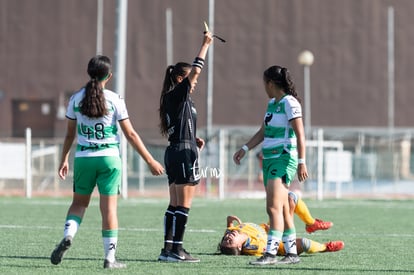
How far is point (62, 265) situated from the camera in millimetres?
9859

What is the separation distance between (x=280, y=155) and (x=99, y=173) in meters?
1.75

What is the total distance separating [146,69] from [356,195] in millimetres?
13872

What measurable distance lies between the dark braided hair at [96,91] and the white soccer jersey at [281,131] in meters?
1.68

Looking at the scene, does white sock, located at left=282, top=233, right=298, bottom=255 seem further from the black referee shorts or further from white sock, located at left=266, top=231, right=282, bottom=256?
the black referee shorts

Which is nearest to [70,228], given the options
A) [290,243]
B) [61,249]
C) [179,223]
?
[61,249]

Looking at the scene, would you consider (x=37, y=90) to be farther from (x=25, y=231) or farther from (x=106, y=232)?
(x=106, y=232)

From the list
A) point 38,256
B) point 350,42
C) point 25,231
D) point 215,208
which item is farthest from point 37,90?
point 38,256

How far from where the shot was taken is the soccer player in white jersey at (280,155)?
10062 millimetres

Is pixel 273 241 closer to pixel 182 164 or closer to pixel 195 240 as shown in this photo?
pixel 182 164

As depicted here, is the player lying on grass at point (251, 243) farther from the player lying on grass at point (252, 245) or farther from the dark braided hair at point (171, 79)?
the dark braided hair at point (171, 79)

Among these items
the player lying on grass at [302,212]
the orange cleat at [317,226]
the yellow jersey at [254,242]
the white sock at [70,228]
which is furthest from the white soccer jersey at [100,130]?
the orange cleat at [317,226]

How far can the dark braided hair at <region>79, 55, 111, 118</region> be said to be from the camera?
30.8 feet

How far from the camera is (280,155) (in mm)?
10180

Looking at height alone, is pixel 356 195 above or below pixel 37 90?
below
